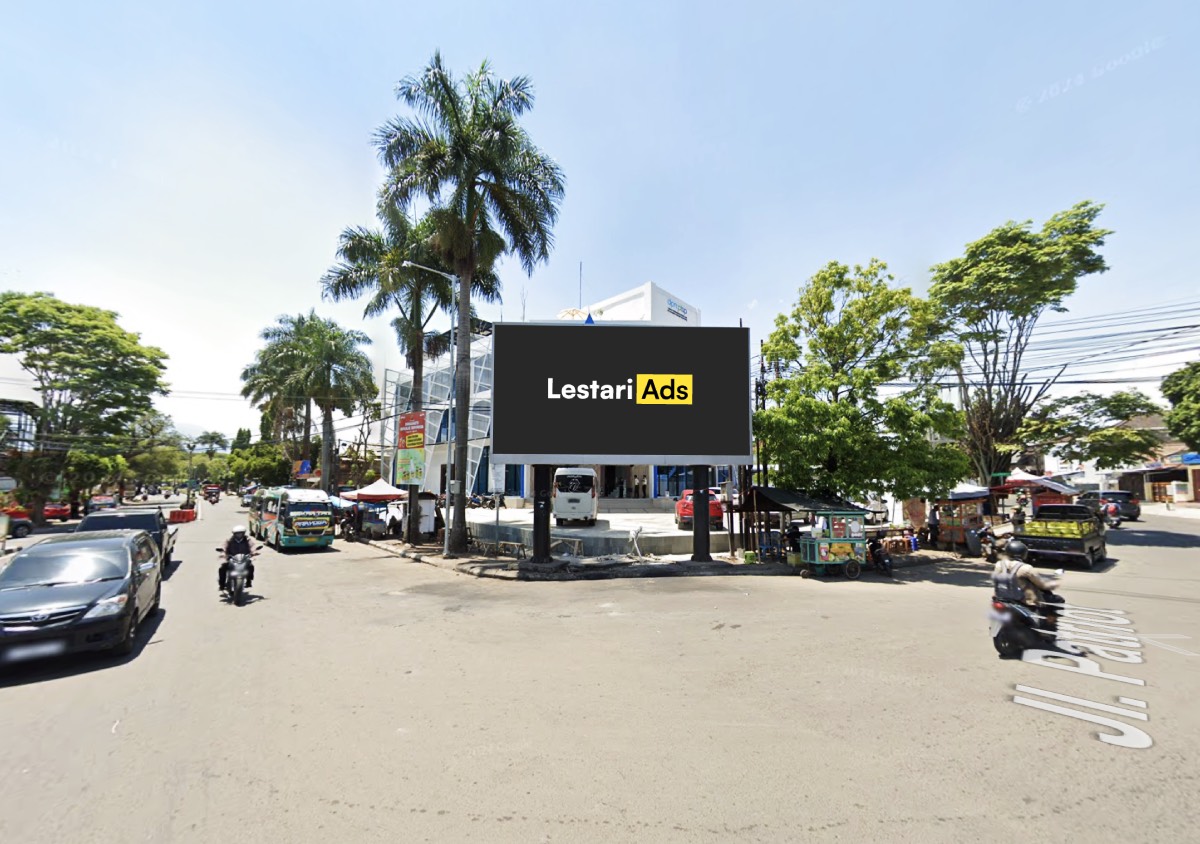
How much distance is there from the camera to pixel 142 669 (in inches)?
297

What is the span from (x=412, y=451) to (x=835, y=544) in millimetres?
16049

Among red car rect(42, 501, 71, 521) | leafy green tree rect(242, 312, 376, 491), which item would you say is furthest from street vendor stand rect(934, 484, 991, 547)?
red car rect(42, 501, 71, 521)

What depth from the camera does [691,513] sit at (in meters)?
25.6

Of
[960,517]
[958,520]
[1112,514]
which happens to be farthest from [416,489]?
[1112,514]

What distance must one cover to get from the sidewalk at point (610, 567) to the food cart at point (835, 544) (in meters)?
0.81

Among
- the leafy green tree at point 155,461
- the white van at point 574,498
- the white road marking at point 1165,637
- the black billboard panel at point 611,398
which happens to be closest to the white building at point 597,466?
the white van at point 574,498

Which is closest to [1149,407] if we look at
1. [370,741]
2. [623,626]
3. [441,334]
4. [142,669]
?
[623,626]

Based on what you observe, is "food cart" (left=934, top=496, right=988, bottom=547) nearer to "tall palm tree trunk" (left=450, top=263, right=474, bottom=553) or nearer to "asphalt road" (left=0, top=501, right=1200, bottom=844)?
"asphalt road" (left=0, top=501, right=1200, bottom=844)

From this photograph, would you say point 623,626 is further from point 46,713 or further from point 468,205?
point 468,205

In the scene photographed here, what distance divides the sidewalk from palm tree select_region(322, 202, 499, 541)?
7.16 metres

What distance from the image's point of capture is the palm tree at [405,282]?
23734 millimetres

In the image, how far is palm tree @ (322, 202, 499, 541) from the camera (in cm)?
2373

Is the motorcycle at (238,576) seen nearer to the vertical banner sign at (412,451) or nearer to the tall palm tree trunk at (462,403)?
the tall palm tree trunk at (462,403)

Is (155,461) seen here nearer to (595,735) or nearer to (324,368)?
(324,368)
